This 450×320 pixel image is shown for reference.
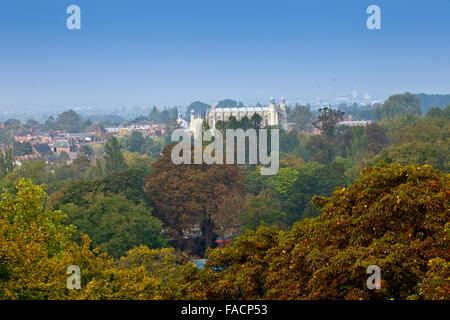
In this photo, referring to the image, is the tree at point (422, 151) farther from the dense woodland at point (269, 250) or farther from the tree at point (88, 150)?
the tree at point (88, 150)

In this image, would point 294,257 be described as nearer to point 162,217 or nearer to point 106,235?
point 106,235

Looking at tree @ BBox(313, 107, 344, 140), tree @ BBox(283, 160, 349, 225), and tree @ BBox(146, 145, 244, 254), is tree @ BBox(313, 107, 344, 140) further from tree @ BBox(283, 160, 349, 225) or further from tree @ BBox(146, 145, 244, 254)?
tree @ BBox(146, 145, 244, 254)

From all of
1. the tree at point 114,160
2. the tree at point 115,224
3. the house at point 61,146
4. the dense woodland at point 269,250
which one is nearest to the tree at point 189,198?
the tree at point 115,224

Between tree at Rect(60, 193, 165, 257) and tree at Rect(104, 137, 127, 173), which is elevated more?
tree at Rect(104, 137, 127, 173)

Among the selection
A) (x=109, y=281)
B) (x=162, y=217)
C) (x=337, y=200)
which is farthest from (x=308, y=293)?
(x=162, y=217)
